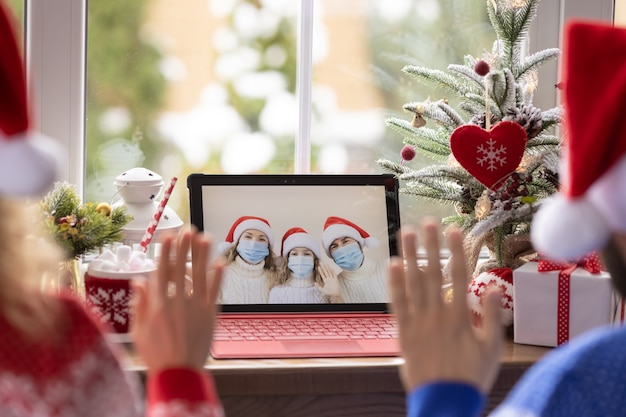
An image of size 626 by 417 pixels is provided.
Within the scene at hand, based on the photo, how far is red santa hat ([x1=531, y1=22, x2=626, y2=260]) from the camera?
0.83 metres

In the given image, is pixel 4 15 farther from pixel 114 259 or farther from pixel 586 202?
pixel 114 259

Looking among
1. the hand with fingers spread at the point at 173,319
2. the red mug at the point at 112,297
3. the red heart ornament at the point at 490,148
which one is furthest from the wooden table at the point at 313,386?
the hand with fingers spread at the point at 173,319

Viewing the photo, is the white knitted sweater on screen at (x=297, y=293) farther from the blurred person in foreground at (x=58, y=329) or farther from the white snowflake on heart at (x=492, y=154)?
the blurred person in foreground at (x=58, y=329)

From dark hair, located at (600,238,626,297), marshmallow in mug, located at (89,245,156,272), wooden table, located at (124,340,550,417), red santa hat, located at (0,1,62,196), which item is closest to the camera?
red santa hat, located at (0,1,62,196)

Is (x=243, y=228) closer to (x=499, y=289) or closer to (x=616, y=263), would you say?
(x=499, y=289)

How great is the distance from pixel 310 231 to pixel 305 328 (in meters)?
0.21

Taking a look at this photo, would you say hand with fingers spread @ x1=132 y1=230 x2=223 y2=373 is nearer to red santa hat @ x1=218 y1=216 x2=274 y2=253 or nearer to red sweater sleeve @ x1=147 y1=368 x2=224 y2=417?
red sweater sleeve @ x1=147 y1=368 x2=224 y2=417

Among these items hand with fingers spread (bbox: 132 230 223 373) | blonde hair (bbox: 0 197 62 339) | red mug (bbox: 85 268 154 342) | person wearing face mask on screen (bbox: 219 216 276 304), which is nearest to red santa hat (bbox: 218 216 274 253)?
person wearing face mask on screen (bbox: 219 216 276 304)

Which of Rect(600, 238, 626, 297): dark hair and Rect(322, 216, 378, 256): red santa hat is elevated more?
Rect(600, 238, 626, 297): dark hair

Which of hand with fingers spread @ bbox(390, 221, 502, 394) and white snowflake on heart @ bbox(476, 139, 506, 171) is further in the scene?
white snowflake on heart @ bbox(476, 139, 506, 171)

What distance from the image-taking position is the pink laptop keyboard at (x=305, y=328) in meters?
1.62

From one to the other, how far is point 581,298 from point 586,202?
81 cm

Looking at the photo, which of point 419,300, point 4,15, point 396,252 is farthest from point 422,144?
point 4,15

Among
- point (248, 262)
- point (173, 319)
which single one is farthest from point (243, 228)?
point (173, 319)
